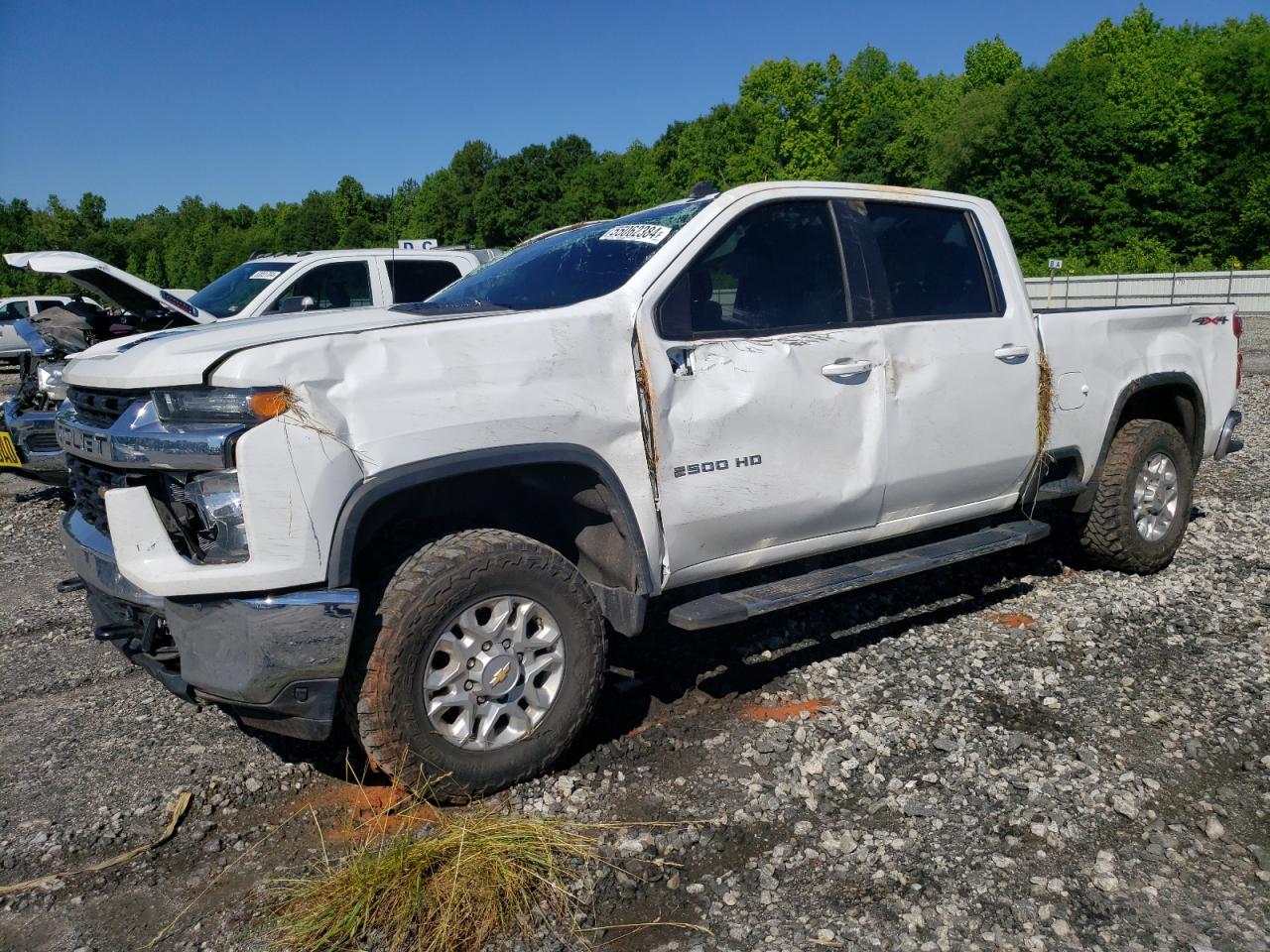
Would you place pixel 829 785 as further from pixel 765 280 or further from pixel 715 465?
pixel 765 280

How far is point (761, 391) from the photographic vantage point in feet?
12.3

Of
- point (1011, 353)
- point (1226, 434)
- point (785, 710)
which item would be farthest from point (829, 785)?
point (1226, 434)

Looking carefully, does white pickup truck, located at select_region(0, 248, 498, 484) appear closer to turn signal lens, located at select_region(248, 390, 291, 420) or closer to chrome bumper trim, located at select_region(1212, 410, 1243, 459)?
turn signal lens, located at select_region(248, 390, 291, 420)

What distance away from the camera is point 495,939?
2.63 meters

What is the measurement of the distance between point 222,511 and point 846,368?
241 cm

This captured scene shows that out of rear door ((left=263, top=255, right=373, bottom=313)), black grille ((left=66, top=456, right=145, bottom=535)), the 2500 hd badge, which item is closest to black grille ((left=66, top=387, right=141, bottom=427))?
black grille ((left=66, top=456, right=145, bottom=535))

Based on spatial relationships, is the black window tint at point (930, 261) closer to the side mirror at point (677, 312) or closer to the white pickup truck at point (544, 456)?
the white pickup truck at point (544, 456)

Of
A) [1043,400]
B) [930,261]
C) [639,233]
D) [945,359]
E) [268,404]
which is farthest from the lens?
[1043,400]

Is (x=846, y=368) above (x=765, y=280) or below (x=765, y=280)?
below

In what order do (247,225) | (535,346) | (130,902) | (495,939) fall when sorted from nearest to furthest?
(495,939)
(130,902)
(535,346)
(247,225)

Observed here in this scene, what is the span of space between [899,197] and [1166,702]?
2.47 metres

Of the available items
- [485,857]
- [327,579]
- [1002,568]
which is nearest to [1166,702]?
[1002,568]

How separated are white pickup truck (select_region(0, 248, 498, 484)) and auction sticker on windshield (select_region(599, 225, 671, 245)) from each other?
2187 mm

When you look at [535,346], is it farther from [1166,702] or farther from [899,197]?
[1166,702]
